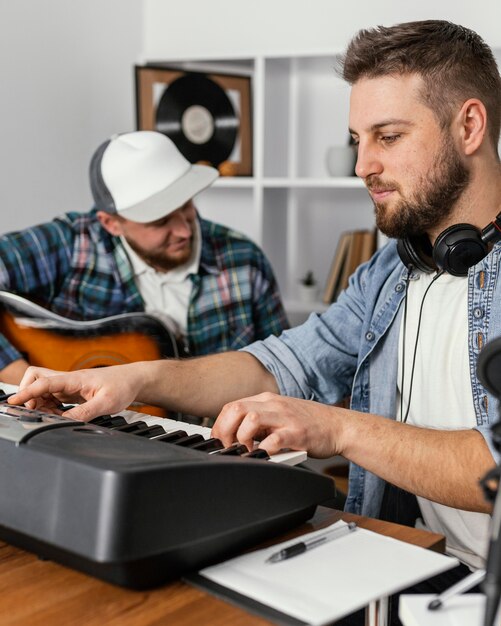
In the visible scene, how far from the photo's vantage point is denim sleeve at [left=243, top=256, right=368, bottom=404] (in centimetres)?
170

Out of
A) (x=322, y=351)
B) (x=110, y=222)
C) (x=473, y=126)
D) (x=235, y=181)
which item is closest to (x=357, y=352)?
(x=322, y=351)

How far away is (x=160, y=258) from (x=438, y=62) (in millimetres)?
1217

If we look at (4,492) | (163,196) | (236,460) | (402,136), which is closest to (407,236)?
(402,136)

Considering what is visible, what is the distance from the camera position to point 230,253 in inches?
106

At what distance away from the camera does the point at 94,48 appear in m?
3.36

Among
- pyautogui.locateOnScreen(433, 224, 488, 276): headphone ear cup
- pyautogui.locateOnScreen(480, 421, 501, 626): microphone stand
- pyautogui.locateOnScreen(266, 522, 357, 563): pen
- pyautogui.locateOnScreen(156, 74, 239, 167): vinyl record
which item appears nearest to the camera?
pyautogui.locateOnScreen(480, 421, 501, 626): microphone stand

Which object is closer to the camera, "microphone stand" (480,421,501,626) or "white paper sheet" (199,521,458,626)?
"microphone stand" (480,421,501,626)

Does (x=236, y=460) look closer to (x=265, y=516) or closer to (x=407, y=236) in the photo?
(x=265, y=516)

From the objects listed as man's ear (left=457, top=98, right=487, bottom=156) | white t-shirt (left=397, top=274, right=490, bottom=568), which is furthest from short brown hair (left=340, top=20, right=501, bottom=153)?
white t-shirt (left=397, top=274, right=490, bottom=568)

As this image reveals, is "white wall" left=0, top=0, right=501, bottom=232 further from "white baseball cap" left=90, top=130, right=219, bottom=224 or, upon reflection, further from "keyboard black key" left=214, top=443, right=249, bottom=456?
"keyboard black key" left=214, top=443, right=249, bottom=456

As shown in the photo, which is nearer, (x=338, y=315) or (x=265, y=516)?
(x=265, y=516)

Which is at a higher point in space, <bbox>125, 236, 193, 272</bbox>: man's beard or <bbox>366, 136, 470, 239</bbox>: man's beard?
<bbox>366, 136, 470, 239</bbox>: man's beard

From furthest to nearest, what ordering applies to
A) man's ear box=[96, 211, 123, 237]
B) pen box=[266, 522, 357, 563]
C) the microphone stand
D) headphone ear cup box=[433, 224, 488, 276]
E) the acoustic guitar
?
man's ear box=[96, 211, 123, 237]
the acoustic guitar
headphone ear cup box=[433, 224, 488, 276]
pen box=[266, 522, 357, 563]
the microphone stand

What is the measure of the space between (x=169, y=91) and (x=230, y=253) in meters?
0.86
